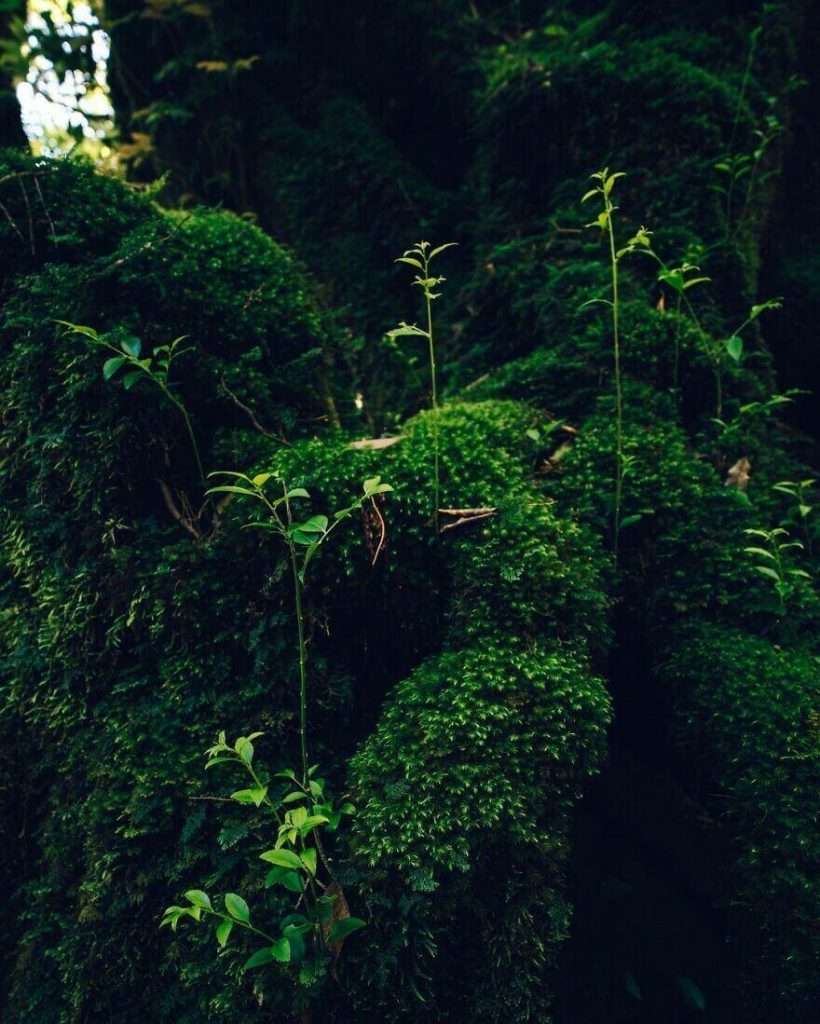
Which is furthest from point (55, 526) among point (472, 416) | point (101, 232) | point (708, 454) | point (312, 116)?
point (312, 116)

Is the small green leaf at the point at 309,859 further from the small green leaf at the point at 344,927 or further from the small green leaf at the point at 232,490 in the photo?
the small green leaf at the point at 232,490

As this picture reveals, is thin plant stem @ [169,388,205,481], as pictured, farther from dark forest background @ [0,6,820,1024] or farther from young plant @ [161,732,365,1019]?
young plant @ [161,732,365,1019]

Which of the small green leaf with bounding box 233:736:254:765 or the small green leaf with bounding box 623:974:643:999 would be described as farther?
the small green leaf with bounding box 623:974:643:999

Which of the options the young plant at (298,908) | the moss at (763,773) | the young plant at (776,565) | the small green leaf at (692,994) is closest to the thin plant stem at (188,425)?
the young plant at (298,908)

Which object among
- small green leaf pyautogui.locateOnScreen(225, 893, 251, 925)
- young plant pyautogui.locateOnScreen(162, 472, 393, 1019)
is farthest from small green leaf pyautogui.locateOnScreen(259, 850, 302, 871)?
small green leaf pyautogui.locateOnScreen(225, 893, 251, 925)

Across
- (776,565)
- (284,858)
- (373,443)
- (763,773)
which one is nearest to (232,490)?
(373,443)

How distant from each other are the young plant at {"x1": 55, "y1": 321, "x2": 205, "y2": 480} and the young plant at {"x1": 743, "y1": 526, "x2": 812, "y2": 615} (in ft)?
5.86

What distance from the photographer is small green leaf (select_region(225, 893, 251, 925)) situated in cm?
150

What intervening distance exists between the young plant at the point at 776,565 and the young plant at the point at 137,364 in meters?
1.78

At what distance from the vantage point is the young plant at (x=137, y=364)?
2012 millimetres

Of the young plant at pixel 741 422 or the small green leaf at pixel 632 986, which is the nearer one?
the small green leaf at pixel 632 986

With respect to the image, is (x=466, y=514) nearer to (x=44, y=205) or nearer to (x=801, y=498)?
(x=801, y=498)

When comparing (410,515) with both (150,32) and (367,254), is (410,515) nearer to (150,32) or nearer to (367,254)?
(367,254)

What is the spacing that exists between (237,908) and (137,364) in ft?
4.88
